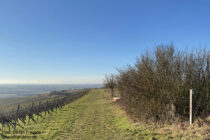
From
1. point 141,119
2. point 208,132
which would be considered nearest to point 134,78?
point 141,119

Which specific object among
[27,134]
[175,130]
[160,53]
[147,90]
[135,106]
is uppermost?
[160,53]

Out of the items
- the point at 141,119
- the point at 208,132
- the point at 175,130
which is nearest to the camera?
the point at 208,132

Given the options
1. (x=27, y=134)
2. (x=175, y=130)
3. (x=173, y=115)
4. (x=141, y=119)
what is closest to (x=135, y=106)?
(x=141, y=119)

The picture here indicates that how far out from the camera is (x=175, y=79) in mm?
5098

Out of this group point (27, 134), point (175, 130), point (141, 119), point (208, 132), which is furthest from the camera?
point (141, 119)

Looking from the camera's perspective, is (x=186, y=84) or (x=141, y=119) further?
(x=141, y=119)

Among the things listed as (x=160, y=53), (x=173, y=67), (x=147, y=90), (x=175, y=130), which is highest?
(x=160, y=53)

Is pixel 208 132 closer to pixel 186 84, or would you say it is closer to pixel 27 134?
pixel 186 84

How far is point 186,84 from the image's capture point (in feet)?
16.6

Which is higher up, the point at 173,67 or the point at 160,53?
the point at 160,53

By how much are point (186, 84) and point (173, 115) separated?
1.34m

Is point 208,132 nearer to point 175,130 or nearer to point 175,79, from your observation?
point 175,130

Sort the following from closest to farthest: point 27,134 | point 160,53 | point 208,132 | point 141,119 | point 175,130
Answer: point 208,132 → point 175,130 → point 27,134 → point 160,53 → point 141,119

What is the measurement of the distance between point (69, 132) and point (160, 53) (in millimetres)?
4873
